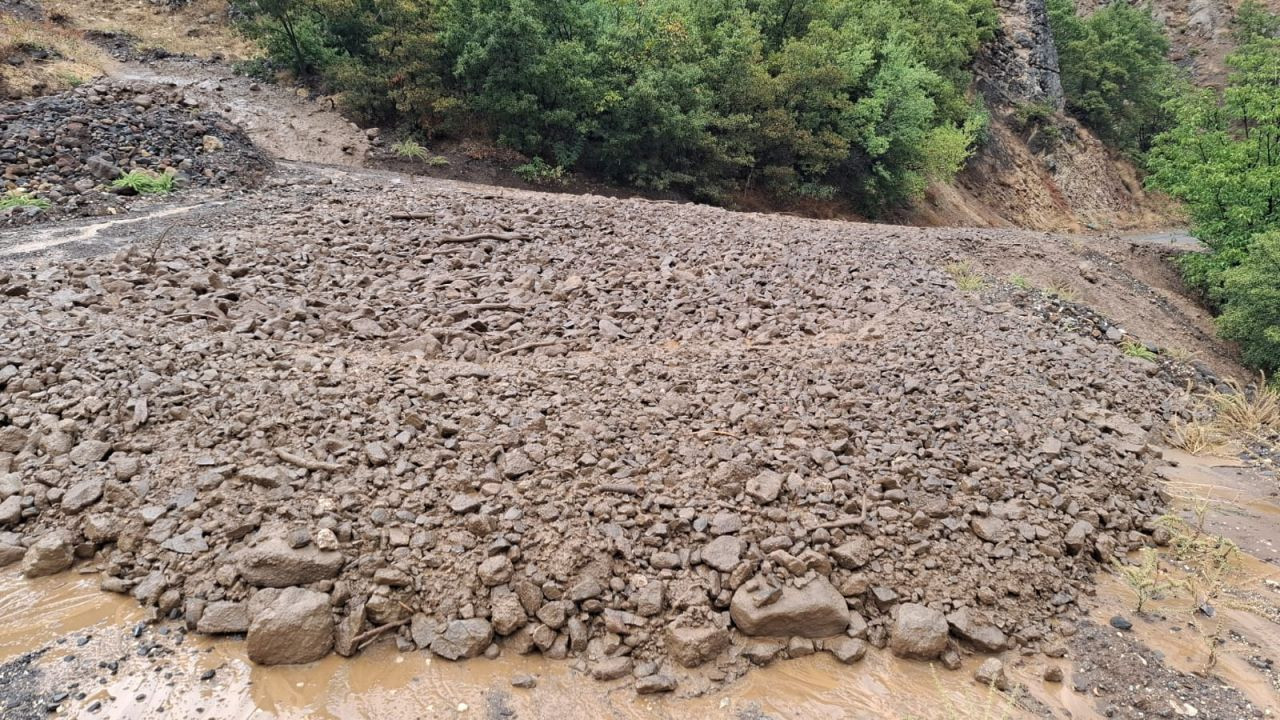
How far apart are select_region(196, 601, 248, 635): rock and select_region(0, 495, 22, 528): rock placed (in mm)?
1682

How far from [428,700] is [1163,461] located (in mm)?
5934

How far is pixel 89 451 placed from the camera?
4.29 meters

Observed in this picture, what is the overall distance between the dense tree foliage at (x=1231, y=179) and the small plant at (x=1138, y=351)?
12.8ft

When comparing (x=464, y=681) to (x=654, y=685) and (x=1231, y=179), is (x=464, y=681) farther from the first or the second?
(x=1231, y=179)

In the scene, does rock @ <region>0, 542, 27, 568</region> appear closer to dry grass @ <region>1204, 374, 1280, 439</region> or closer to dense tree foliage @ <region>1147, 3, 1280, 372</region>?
dry grass @ <region>1204, 374, 1280, 439</region>

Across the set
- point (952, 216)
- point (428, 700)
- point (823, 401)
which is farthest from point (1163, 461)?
point (952, 216)

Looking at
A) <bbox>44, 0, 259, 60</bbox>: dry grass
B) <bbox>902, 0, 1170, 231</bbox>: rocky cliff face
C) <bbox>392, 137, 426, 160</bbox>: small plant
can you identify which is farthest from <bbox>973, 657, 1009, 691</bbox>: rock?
<bbox>902, 0, 1170, 231</bbox>: rocky cliff face

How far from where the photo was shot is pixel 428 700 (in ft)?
10.4

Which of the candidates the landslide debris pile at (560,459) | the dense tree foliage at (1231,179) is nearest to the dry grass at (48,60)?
the landslide debris pile at (560,459)

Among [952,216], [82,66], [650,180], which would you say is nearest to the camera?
[82,66]

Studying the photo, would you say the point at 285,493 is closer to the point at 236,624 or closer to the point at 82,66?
the point at 236,624

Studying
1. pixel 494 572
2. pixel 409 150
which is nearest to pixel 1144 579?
Answer: pixel 494 572

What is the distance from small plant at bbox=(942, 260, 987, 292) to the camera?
25.7 feet

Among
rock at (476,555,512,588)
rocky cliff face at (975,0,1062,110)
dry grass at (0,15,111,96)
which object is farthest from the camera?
rocky cliff face at (975,0,1062,110)
